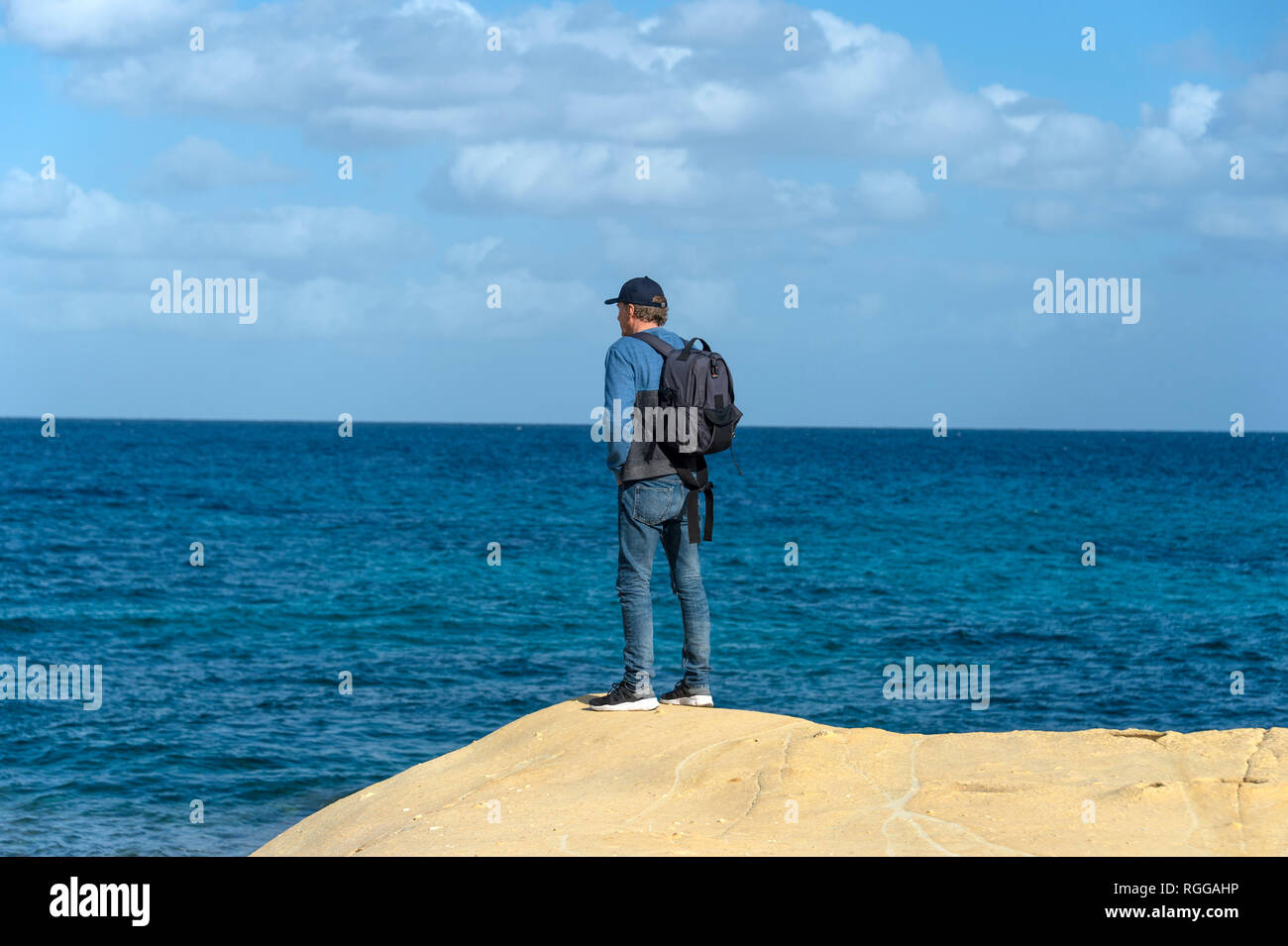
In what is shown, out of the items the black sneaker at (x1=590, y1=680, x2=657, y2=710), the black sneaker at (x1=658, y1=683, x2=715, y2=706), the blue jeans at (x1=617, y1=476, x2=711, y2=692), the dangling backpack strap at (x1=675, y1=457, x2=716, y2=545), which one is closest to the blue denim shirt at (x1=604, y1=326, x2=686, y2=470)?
the blue jeans at (x1=617, y1=476, x2=711, y2=692)

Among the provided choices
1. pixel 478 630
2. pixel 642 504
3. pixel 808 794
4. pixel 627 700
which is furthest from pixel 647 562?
pixel 478 630

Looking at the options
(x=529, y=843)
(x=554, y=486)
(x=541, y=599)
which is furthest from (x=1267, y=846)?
(x=554, y=486)

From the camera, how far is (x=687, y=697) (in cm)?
775

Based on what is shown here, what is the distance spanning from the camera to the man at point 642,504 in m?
7.03

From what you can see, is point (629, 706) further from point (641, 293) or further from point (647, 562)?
point (641, 293)

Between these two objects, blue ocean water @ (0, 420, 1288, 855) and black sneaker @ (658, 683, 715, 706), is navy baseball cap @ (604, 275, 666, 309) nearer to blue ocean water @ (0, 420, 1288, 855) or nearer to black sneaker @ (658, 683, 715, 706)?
black sneaker @ (658, 683, 715, 706)

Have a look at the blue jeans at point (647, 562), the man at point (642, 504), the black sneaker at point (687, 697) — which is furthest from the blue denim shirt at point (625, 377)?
the black sneaker at point (687, 697)

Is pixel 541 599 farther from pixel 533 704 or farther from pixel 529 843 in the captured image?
pixel 529 843

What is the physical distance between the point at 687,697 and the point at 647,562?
108 cm

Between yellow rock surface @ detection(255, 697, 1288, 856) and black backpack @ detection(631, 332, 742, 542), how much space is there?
4.45 ft

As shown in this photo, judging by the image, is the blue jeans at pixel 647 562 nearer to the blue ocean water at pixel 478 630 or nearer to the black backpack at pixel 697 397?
the black backpack at pixel 697 397

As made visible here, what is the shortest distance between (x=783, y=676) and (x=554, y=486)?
140 feet

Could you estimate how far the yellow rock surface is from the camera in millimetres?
5055
